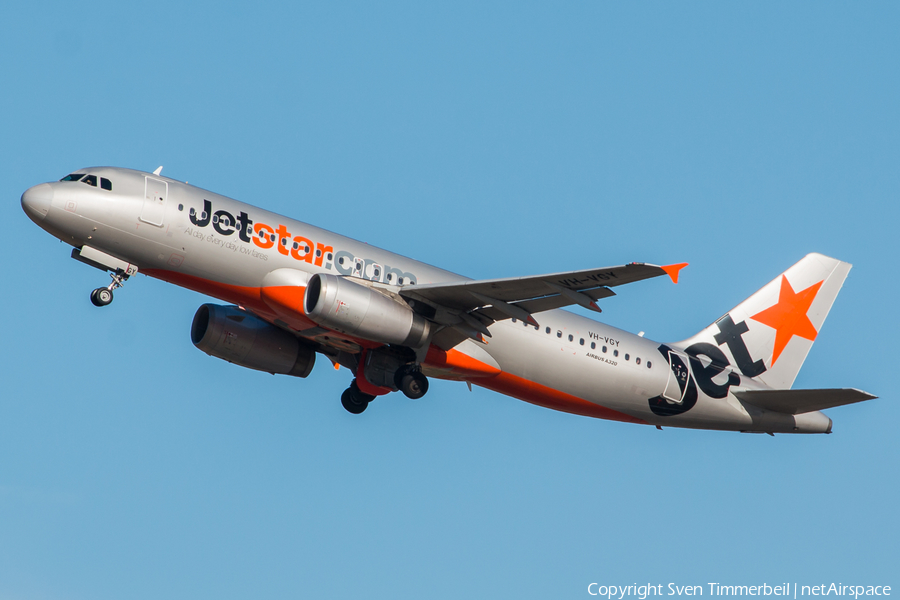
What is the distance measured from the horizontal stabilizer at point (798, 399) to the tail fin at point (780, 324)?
7.69 feet

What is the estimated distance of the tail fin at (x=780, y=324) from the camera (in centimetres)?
3666

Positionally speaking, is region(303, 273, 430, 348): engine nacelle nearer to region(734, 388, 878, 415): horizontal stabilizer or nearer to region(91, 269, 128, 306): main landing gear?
region(91, 269, 128, 306): main landing gear

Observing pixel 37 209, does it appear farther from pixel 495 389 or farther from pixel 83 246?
pixel 495 389

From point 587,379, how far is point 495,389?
117 inches

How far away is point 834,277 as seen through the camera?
38375mm

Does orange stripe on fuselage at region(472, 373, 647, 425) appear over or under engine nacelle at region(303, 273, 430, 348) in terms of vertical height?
under

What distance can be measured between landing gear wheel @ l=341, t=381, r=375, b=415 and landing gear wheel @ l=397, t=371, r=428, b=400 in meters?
5.03

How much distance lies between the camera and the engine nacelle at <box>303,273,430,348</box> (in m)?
28.0

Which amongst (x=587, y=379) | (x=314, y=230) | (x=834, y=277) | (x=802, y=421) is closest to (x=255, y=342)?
(x=314, y=230)

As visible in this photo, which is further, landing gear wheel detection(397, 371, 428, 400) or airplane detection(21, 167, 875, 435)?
landing gear wheel detection(397, 371, 428, 400)

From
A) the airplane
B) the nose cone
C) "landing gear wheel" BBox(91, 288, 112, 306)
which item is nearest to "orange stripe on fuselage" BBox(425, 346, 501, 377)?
the airplane

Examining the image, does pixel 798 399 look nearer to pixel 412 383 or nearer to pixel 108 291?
pixel 412 383

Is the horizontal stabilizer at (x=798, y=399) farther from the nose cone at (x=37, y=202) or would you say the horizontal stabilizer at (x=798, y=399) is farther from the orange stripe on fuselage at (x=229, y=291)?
the nose cone at (x=37, y=202)

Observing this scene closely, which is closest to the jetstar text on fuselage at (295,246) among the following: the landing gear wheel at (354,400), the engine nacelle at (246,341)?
the engine nacelle at (246,341)
